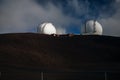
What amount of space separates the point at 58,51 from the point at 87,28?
1139cm

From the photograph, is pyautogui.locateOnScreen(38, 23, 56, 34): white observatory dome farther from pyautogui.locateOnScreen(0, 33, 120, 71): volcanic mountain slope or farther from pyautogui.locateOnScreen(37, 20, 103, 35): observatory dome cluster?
pyautogui.locateOnScreen(0, 33, 120, 71): volcanic mountain slope

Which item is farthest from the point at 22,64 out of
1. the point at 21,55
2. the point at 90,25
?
the point at 90,25

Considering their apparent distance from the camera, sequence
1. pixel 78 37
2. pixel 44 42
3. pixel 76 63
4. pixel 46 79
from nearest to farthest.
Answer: pixel 46 79
pixel 76 63
pixel 44 42
pixel 78 37

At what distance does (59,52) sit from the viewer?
142 ft

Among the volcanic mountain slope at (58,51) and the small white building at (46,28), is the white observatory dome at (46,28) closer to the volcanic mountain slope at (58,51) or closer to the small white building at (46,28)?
the small white building at (46,28)

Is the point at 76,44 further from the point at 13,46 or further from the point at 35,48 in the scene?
the point at 13,46

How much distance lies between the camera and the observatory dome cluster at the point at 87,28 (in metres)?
53.2

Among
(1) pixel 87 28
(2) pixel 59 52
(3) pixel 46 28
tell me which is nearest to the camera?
(2) pixel 59 52

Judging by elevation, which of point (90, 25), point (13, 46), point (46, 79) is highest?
point (90, 25)

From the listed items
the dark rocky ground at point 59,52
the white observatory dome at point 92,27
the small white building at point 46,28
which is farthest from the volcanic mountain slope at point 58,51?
the small white building at point 46,28

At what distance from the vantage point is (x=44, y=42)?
46969 mm

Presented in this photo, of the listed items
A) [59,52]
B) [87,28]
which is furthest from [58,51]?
[87,28]

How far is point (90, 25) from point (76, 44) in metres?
7.23

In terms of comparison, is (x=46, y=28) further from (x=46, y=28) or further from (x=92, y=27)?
(x=92, y=27)
